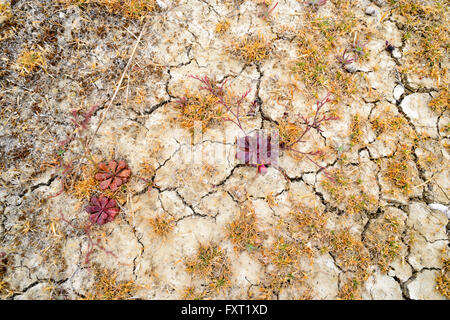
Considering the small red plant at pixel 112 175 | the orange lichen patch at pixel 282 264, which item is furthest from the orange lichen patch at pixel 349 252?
the small red plant at pixel 112 175

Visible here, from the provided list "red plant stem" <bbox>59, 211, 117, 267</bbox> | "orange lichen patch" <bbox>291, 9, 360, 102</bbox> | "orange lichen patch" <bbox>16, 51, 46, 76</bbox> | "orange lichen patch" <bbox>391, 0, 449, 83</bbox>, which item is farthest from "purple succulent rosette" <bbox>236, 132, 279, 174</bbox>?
"orange lichen patch" <bbox>16, 51, 46, 76</bbox>

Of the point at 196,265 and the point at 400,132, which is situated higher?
the point at 400,132

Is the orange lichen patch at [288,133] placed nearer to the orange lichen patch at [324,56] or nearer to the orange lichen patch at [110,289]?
the orange lichen patch at [324,56]

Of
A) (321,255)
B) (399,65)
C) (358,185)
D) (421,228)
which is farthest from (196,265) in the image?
(399,65)

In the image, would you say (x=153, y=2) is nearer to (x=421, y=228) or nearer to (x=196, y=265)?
(x=196, y=265)

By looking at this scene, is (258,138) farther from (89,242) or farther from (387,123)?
(89,242)
